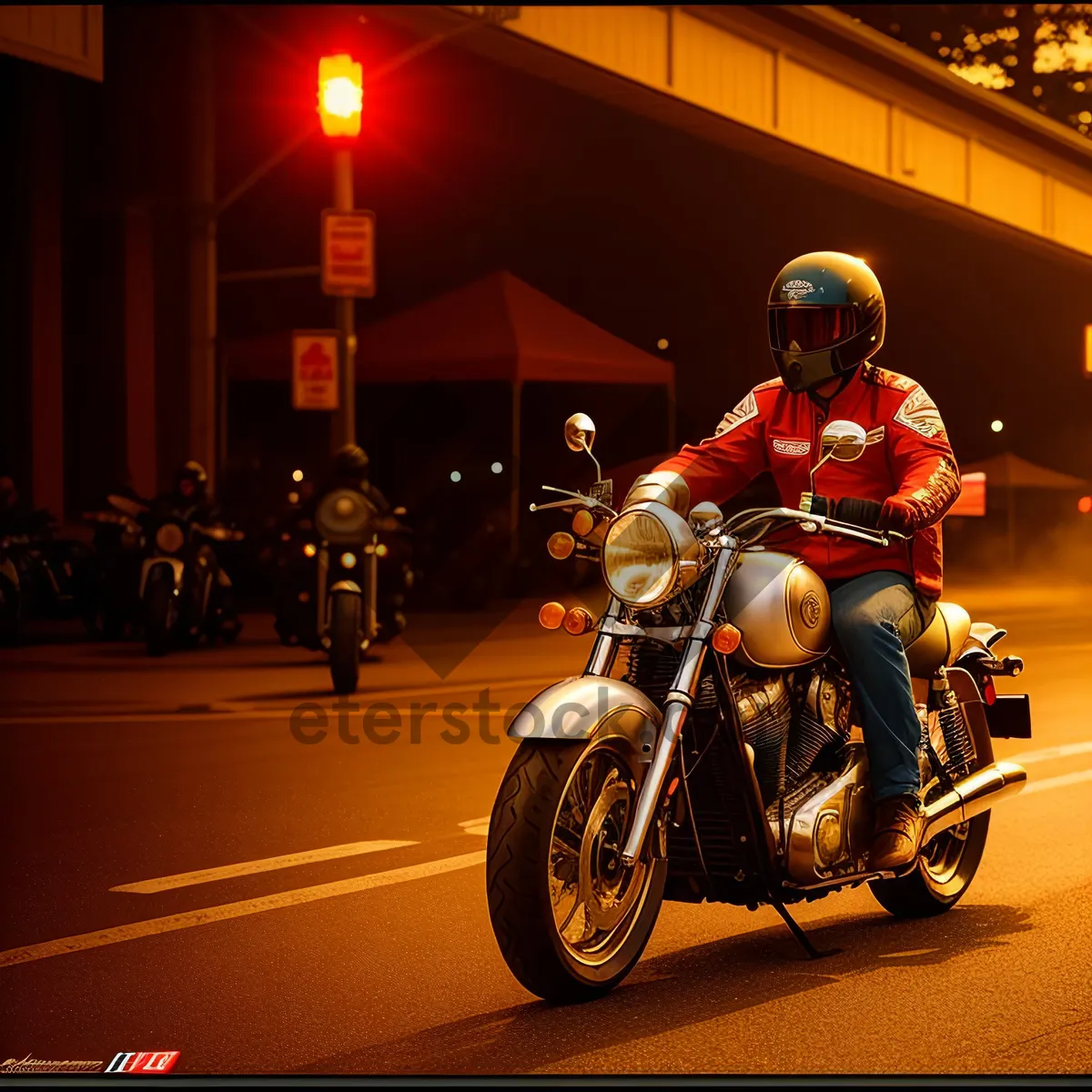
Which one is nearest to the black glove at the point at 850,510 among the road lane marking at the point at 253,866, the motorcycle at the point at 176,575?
the road lane marking at the point at 253,866

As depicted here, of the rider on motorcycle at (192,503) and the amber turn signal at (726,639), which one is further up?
the rider on motorcycle at (192,503)

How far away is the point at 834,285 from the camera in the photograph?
5613mm

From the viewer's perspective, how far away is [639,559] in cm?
510

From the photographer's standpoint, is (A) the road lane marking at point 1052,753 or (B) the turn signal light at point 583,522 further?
(A) the road lane marking at point 1052,753

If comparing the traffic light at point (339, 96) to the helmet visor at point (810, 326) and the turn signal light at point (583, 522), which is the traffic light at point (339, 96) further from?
the turn signal light at point (583, 522)

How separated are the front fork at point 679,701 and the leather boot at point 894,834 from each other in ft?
2.67

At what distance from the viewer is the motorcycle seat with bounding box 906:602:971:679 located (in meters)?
5.96

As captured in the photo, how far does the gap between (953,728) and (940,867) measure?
456mm

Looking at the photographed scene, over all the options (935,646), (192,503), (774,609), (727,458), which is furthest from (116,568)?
(774,609)

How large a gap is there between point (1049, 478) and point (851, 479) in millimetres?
34495

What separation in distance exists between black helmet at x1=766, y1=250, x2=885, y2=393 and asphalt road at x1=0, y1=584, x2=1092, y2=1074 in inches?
66.7

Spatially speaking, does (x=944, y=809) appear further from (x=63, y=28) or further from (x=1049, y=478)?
(x=1049, y=478)

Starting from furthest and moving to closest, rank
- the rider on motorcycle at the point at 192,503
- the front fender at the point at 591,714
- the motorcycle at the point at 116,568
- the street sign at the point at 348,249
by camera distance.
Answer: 1. the street sign at the point at 348,249
2. the motorcycle at the point at 116,568
3. the rider on motorcycle at the point at 192,503
4. the front fender at the point at 591,714

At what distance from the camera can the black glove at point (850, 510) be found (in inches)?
202
